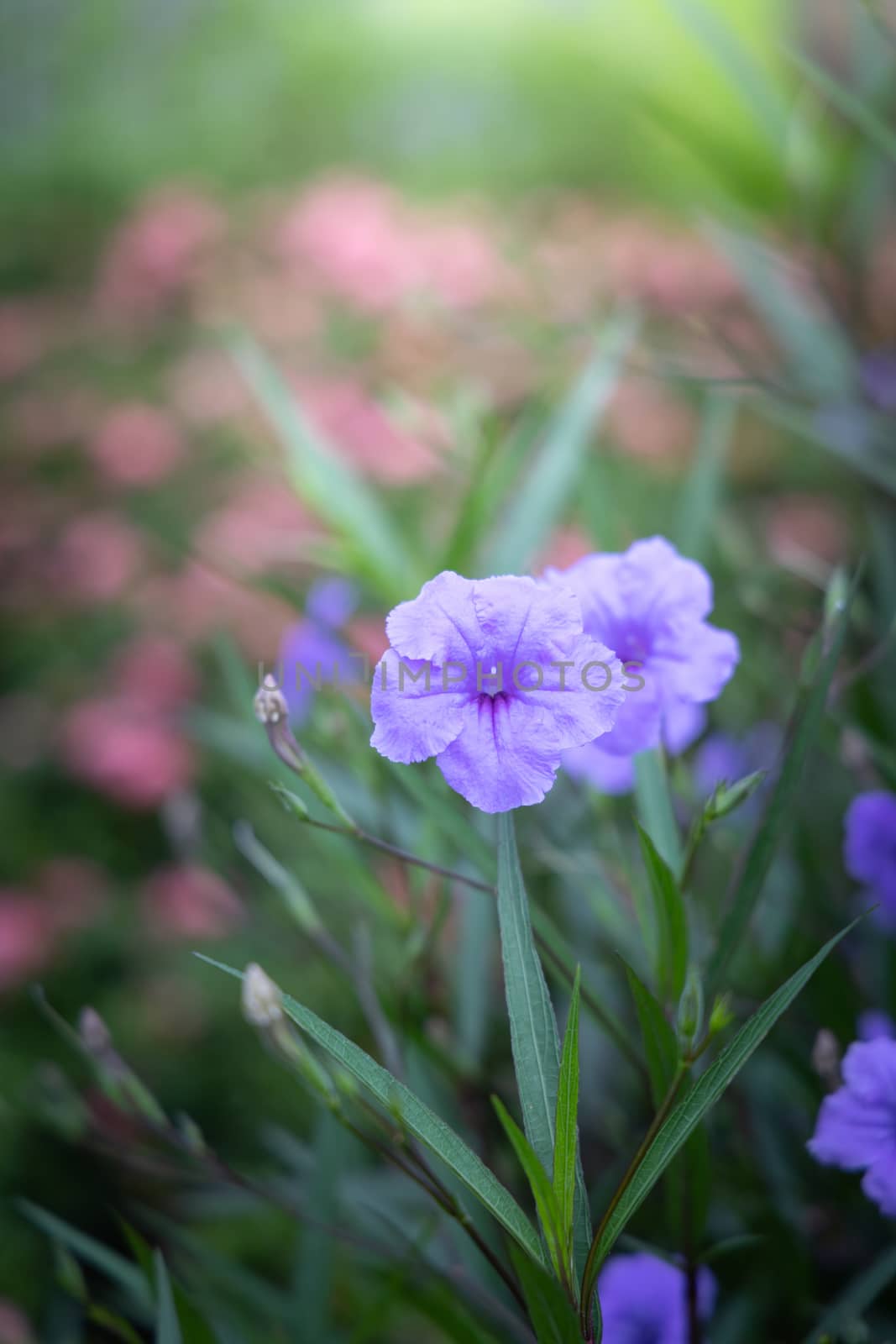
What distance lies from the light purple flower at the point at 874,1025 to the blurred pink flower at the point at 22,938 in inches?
43.8

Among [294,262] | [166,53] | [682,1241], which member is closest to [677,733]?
[682,1241]

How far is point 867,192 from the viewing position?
1094mm

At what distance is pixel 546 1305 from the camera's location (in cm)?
37

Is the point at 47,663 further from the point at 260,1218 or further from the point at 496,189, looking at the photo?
the point at 496,189

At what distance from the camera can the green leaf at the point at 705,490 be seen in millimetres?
712

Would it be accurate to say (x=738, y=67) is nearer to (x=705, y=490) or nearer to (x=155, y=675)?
(x=705, y=490)

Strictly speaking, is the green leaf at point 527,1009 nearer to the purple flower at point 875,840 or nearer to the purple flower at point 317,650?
the purple flower at point 875,840

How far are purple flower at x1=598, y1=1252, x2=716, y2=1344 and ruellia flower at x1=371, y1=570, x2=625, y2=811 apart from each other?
0.33 meters

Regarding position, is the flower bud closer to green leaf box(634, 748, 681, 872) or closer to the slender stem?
the slender stem

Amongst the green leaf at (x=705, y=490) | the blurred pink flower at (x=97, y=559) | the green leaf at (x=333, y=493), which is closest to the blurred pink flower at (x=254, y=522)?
the blurred pink flower at (x=97, y=559)

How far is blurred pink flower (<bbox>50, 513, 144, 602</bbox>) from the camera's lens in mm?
1936

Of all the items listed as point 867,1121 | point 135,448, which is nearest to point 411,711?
point 867,1121

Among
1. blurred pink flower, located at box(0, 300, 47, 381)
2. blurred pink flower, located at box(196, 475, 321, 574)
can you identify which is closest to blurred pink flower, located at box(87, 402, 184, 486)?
blurred pink flower, located at box(196, 475, 321, 574)

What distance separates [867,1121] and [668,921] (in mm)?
121
